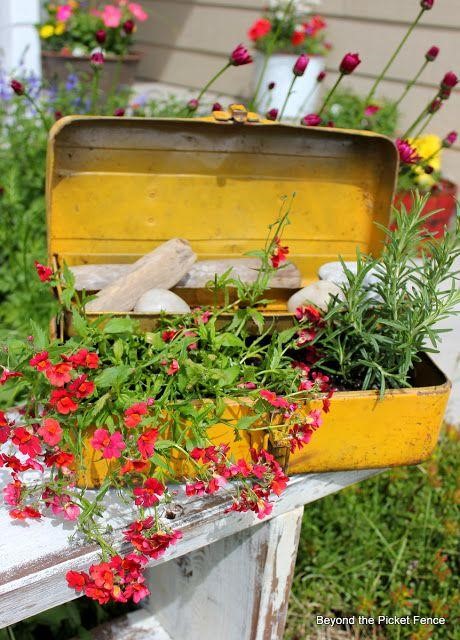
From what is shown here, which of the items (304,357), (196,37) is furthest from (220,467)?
(196,37)

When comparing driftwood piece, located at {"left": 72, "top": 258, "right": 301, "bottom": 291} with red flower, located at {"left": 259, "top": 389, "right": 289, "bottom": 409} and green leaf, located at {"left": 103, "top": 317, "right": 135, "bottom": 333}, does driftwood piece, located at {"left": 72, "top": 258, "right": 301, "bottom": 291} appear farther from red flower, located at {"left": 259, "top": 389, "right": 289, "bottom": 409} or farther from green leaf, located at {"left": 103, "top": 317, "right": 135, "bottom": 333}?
red flower, located at {"left": 259, "top": 389, "right": 289, "bottom": 409}

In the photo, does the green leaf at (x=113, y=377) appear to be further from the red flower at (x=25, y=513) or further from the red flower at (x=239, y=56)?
the red flower at (x=239, y=56)

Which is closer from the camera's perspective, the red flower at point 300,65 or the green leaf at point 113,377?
the green leaf at point 113,377

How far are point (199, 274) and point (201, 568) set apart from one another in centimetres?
64

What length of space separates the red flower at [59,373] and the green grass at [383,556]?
1.12m

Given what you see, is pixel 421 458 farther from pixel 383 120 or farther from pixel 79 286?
pixel 383 120

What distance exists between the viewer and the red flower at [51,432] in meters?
0.94

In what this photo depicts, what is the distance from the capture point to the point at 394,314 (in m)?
1.14

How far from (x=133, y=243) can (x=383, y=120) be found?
286 centimetres

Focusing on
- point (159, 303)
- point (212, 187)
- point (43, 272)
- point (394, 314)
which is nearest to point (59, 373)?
point (43, 272)

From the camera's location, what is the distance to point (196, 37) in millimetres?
5598

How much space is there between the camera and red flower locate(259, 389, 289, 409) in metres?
1.00

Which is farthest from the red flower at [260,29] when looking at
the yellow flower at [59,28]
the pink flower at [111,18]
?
the yellow flower at [59,28]

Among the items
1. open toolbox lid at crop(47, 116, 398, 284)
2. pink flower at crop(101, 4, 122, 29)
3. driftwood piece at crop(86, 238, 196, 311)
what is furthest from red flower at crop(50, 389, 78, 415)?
pink flower at crop(101, 4, 122, 29)
